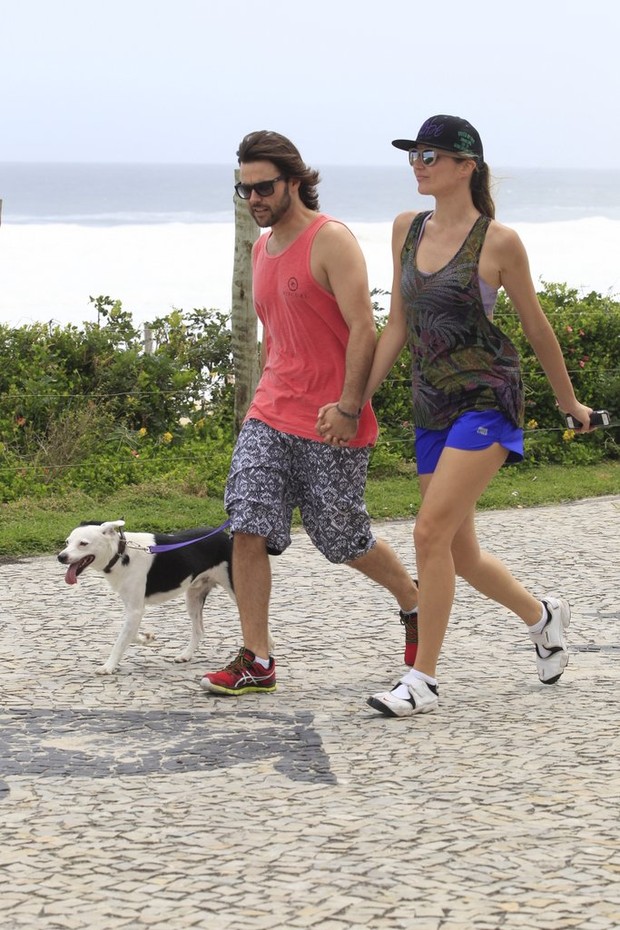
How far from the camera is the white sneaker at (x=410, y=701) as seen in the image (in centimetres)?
545

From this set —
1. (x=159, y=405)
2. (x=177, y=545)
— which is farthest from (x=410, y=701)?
(x=159, y=405)

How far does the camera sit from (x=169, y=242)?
61.4 meters

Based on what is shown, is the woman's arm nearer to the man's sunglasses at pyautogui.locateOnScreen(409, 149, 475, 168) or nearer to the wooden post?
the man's sunglasses at pyautogui.locateOnScreen(409, 149, 475, 168)

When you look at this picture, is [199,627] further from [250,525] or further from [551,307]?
[551,307]

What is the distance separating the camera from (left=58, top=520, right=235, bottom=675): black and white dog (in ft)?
20.9

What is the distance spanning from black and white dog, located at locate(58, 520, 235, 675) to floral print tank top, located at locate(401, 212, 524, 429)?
1.51m

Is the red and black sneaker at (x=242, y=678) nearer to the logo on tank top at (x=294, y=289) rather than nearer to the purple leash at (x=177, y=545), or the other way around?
the purple leash at (x=177, y=545)

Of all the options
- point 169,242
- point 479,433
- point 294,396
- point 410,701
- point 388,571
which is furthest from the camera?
point 169,242

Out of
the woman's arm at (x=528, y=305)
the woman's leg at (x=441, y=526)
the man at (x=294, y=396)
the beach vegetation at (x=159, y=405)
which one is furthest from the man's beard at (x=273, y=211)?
the beach vegetation at (x=159, y=405)

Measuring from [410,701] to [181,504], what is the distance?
4.91 meters

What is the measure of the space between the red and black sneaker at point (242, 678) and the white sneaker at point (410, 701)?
0.52 meters

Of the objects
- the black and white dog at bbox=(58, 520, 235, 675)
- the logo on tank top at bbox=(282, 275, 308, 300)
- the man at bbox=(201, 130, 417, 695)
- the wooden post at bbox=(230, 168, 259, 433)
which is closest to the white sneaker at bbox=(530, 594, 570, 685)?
the man at bbox=(201, 130, 417, 695)

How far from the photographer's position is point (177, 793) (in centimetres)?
460

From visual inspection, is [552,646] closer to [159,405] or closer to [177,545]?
[177,545]
